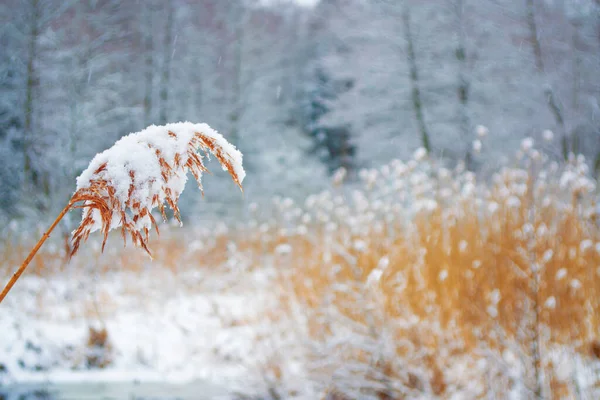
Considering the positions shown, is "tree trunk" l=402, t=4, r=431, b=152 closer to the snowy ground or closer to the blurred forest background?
the blurred forest background

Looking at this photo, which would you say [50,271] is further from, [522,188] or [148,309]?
[522,188]

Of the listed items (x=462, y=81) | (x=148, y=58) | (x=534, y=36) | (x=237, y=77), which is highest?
(x=534, y=36)

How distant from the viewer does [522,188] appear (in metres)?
2.76

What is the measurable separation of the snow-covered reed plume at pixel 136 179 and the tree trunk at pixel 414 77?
10.8 metres

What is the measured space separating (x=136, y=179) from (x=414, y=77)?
11.2m

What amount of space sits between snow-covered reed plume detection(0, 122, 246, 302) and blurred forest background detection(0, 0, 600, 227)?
22.0ft

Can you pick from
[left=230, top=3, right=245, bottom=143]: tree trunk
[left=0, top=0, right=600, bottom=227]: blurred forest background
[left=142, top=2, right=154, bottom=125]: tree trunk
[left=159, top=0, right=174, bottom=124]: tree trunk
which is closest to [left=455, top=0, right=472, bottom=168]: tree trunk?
[left=0, top=0, right=600, bottom=227]: blurred forest background

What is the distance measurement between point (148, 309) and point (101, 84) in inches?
172

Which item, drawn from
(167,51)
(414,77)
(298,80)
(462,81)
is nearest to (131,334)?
(167,51)

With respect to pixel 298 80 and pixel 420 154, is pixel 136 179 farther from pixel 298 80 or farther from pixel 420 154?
pixel 298 80

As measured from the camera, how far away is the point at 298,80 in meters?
12.4

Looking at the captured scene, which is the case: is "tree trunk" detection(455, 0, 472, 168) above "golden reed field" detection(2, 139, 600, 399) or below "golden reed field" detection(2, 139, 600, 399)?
above

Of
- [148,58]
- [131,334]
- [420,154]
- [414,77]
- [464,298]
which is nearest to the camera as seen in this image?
[464,298]

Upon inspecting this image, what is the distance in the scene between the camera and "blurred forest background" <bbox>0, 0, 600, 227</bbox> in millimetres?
7008
